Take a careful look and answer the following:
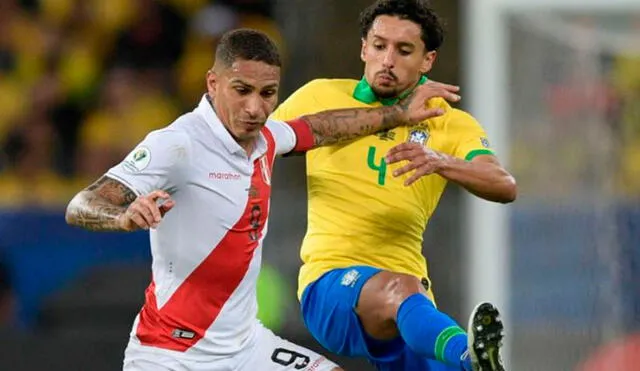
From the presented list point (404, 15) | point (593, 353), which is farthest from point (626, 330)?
point (404, 15)

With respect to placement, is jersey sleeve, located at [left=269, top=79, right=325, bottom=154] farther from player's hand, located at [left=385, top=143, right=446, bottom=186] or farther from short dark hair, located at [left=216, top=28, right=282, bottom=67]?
short dark hair, located at [left=216, top=28, right=282, bottom=67]

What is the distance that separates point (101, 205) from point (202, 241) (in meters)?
0.45

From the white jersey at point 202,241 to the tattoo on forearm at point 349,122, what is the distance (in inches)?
19.9

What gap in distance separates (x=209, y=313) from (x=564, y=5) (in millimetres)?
3498

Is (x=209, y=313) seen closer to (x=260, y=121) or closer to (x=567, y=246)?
(x=260, y=121)

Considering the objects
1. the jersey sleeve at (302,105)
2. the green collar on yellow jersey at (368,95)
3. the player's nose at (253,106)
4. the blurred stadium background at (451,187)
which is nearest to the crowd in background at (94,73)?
the blurred stadium background at (451,187)

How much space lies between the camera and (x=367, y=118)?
17.8 ft

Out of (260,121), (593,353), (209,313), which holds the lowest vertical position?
(593,353)

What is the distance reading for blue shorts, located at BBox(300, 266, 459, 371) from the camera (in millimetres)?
Result: 5328

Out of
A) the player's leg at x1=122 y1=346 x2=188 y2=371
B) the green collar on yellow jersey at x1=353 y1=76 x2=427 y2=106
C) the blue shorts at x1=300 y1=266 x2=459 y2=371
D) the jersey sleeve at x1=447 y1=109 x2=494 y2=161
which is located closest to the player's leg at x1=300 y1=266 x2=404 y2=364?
the blue shorts at x1=300 y1=266 x2=459 y2=371

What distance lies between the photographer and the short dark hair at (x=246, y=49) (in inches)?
188

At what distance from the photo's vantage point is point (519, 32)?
25.3ft

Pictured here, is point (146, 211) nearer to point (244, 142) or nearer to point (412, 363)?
point (244, 142)

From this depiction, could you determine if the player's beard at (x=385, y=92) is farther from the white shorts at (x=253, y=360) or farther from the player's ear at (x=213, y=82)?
the white shorts at (x=253, y=360)
